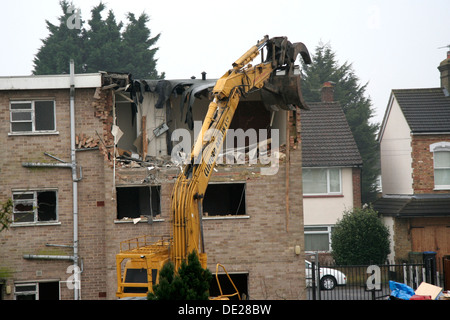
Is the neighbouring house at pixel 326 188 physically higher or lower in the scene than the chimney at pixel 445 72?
lower

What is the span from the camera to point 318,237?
32125 mm

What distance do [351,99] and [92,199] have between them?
121 ft

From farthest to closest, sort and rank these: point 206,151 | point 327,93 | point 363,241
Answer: point 327,93 < point 363,241 < point 206,151

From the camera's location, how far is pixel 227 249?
2058 centimetres

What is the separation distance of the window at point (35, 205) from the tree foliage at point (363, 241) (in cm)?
1434

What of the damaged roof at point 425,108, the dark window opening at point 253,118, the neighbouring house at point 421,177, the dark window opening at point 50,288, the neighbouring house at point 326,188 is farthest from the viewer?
the neighbouring house at point 326,188

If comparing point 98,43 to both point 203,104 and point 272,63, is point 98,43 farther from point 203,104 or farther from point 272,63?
point 272,63

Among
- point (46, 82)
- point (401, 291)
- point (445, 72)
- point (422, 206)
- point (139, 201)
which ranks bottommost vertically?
point (401, 291)

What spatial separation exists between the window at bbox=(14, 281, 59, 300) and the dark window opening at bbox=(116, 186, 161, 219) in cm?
396

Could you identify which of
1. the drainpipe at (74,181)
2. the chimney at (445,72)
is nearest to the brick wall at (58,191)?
the drainpipe at (74,181)

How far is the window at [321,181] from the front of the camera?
3212 cm

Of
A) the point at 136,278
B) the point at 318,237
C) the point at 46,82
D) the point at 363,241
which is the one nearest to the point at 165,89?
the point at 46,82

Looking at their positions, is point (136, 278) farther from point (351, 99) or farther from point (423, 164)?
point (351, 99)

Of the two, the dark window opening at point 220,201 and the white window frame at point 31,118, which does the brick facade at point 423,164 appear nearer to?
the dark window opening at point 220,201
